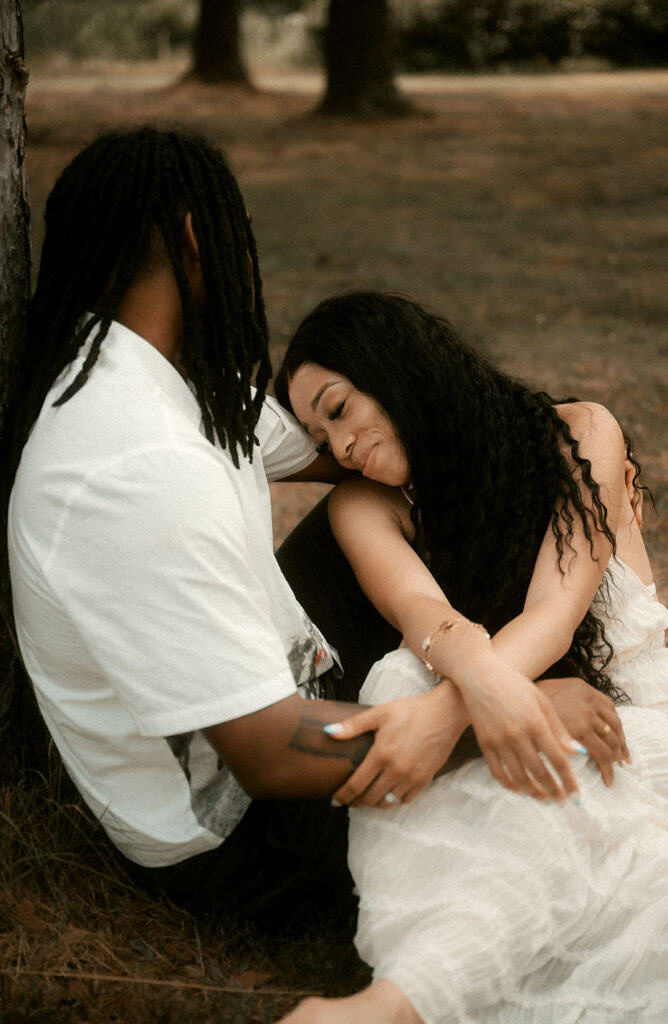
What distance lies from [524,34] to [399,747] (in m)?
25.8

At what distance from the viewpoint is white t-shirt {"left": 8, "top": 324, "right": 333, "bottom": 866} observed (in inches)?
78.2

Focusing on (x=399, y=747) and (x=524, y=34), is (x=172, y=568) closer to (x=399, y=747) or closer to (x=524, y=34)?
(x=399, y=747)

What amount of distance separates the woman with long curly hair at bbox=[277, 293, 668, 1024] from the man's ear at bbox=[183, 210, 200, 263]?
0.69 metres

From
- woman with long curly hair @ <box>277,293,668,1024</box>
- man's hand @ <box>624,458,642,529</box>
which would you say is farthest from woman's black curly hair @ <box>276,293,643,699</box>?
man's hand @ <box>624,458,642,529</box>

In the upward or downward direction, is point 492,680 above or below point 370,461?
below

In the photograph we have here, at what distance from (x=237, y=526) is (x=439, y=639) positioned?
0.61 m

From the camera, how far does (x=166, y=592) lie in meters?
1.98

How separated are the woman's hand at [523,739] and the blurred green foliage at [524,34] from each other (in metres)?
24.5

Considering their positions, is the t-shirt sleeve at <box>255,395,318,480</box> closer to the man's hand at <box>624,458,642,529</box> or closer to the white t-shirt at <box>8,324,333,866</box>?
the white t-shirt at <box>8,324,333,866</box>

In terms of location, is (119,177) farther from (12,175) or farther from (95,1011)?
(95,1011)

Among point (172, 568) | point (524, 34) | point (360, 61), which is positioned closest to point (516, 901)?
point (172, 568)

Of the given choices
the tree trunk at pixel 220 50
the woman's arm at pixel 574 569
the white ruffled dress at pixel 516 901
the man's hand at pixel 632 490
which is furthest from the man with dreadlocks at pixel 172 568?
the tree trunk at pixel 220 50

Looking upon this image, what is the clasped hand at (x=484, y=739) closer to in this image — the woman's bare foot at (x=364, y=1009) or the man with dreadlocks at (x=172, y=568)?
the man with dreadlocks at (x=172, y=568)

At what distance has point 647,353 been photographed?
756cm
